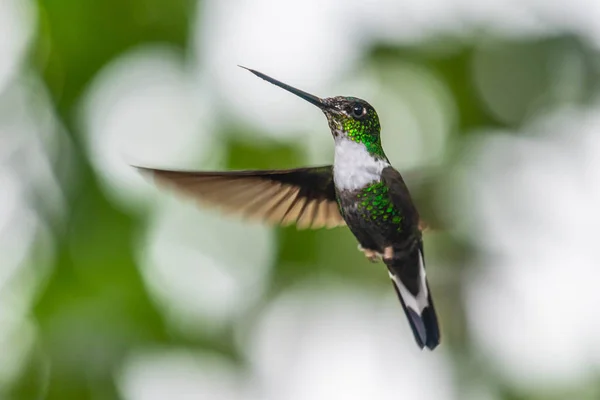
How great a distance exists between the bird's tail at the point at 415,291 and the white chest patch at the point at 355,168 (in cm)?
28

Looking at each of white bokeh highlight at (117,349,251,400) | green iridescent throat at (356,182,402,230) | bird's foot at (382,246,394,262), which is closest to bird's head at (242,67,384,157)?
green iridescent throat at (356,182,402,230)

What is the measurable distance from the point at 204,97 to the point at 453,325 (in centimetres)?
246

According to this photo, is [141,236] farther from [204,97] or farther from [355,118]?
[355,118]

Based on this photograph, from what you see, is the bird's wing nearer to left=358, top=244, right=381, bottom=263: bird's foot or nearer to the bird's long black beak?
left=358, top=244, right=381, bottom=263: bird's foot

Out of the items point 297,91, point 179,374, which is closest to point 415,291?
point 297,91

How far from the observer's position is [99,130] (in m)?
6.00

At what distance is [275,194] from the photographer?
97.5 inches

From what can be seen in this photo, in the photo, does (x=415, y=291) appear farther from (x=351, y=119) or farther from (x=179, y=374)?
(x=179, y=374)

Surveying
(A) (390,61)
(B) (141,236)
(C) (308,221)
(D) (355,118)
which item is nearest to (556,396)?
(A) (390,61)

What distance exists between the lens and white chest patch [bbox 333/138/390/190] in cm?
208

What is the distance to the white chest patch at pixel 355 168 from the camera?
81.9 inches

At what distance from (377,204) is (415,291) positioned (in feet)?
1.14

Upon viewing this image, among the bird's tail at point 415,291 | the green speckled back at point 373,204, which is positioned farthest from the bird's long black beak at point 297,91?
the bird's tail at point 415,291

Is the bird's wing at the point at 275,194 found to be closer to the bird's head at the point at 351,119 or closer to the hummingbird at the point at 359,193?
the hummingbird at the point at 359,193
